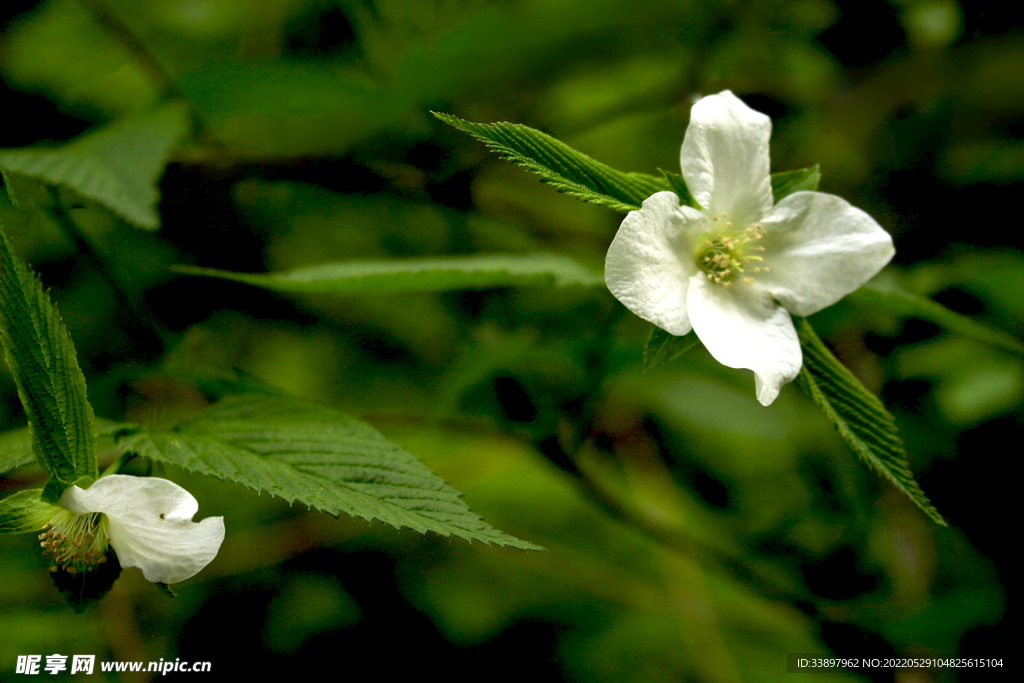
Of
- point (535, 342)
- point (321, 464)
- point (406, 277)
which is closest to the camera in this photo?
point (321, 464)

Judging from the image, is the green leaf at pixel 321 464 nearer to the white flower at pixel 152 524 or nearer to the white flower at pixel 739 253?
the white flower at pixel 152 524

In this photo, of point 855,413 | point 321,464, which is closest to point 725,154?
point 855,413

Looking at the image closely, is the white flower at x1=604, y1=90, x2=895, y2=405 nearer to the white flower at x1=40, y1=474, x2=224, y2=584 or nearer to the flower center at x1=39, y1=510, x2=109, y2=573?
the white flower at x1=40, y1=474, x2=224, y2=584

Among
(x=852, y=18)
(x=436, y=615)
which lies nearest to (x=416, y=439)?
(x=436, y=615)

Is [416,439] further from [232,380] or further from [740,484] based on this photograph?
[740,484]

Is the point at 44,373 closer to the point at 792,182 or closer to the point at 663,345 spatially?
the point at 663,345

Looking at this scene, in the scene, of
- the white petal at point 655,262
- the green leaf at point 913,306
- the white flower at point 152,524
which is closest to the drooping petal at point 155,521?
the white flower at point 152,524
